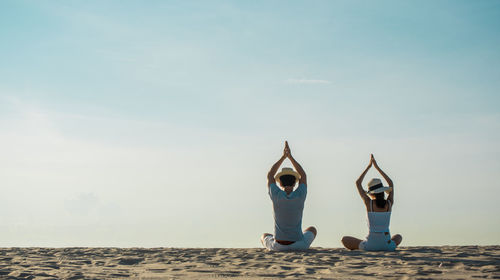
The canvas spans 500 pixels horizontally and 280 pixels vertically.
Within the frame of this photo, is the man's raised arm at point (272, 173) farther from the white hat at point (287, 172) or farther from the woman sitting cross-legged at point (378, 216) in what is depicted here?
the woman sitting cross-legged at point (378, 216)

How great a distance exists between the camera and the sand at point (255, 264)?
23.0 ft

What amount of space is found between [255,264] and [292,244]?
75.4 inches

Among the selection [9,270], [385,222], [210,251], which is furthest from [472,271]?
[9,270]

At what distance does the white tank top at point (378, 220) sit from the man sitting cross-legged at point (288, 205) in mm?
1254

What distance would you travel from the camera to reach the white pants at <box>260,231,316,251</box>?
9820mm

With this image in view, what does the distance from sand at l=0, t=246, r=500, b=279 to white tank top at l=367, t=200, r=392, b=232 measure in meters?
0.56

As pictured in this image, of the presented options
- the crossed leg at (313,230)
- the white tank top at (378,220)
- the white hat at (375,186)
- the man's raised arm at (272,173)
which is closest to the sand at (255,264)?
the white tank top at (378,220)

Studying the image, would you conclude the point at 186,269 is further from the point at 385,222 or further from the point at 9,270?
the point at 385,222

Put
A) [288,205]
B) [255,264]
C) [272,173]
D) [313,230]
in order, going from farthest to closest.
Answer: [313,230] → [272,173] → [288,205] → [255,264]

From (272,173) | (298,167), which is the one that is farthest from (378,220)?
(272,173)

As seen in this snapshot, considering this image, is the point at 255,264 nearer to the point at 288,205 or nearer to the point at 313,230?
the point at 288,205

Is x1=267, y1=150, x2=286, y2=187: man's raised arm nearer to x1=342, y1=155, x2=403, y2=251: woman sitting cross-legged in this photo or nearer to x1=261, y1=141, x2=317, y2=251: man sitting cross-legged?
x1=261, y1=141, x2=317, y2=251: man sitting cross-legged

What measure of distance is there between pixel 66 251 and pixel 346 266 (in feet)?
20.6

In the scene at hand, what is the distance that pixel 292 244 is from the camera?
980cm
